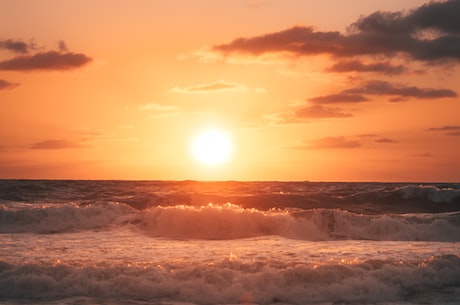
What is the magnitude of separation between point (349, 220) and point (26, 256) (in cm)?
1532

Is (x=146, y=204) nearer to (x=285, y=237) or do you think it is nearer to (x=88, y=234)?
(x=88, y=234)

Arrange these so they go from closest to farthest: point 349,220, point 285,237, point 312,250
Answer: point 312,250
point 285,237
point 349,220

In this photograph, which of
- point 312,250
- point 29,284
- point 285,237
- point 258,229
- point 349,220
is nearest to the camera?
point 29,284

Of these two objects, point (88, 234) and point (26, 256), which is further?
point (88, 234)

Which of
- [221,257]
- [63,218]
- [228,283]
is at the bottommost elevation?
[228,283]

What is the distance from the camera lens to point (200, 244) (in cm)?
2005

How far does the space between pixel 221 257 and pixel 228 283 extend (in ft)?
12.1

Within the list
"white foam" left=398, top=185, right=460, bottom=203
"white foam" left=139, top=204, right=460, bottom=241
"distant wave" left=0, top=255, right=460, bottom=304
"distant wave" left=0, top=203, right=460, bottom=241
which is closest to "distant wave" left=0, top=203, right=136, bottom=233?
"distant wave" left=0, top=203, right=460, bottom=241

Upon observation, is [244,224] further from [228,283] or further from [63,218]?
[228,283]

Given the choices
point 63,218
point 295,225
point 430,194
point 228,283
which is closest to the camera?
point 228,283

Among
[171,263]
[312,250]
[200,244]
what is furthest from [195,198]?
[171,263]

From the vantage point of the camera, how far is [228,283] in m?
12.8

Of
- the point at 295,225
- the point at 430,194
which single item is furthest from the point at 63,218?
the point at 430,194

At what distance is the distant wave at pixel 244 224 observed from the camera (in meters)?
23.6
